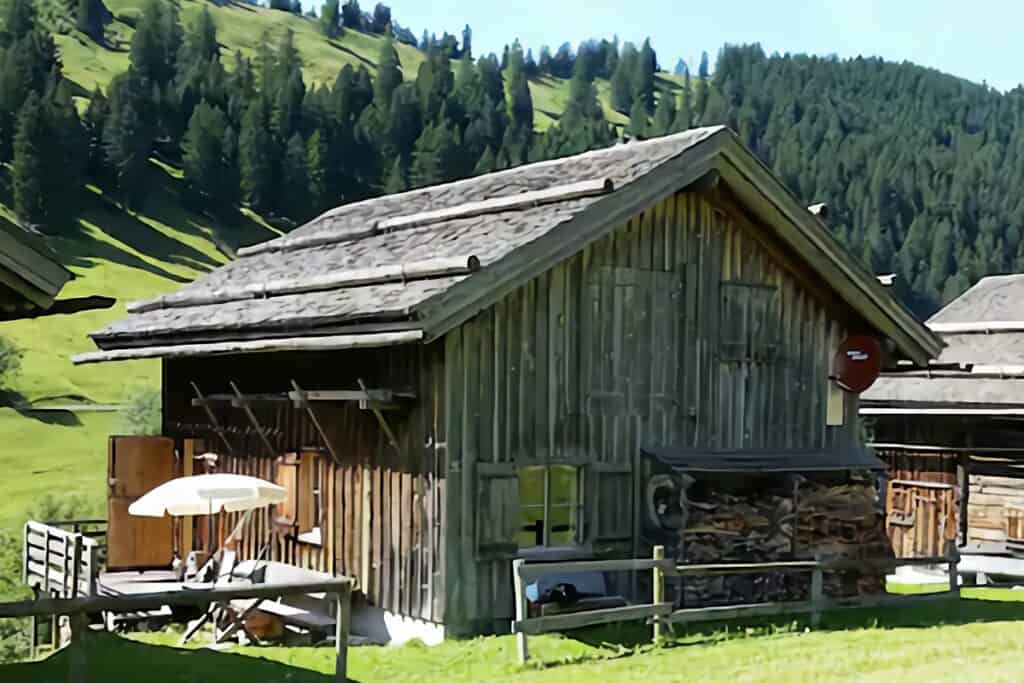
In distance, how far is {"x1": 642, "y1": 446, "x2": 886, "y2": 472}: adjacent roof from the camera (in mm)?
18141

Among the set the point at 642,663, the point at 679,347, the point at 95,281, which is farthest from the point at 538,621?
the point at 95,281

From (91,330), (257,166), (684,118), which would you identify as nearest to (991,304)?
(91,330)

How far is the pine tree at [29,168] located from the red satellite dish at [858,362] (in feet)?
267

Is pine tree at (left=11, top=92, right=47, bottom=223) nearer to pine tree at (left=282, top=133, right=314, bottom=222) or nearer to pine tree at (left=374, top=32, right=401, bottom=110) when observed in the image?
pine tree at (left=282, top=133, right=314, bottom=222)

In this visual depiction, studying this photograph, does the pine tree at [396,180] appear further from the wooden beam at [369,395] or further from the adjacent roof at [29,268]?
the adjacent roof at [29,268]

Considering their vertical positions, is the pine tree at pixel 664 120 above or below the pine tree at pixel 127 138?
above

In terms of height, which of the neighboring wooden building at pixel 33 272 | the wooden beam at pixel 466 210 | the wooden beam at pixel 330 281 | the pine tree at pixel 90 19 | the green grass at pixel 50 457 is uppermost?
the pine tree at pixel 90 19

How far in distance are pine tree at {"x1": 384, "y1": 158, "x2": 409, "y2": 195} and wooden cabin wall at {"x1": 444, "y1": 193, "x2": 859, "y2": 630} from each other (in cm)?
10472

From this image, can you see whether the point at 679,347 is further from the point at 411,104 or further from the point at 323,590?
the point at 411,104

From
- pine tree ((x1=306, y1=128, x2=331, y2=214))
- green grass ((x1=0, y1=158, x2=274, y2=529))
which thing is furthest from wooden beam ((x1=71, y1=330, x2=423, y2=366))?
pine tree ((x1=306, y1=128, x2=331, y2=214))

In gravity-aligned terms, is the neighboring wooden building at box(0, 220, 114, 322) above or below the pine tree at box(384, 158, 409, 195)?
below

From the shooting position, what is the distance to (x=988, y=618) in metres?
17.8

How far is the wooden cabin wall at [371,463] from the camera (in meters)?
16.8

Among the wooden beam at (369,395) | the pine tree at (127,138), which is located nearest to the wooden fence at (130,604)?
the wooden beam at (369,395)
